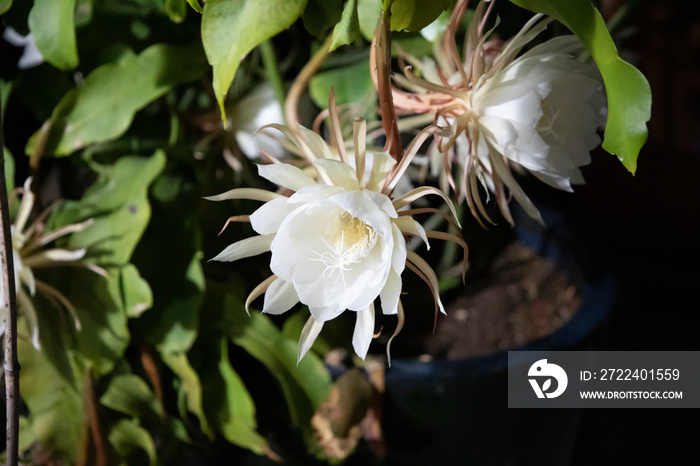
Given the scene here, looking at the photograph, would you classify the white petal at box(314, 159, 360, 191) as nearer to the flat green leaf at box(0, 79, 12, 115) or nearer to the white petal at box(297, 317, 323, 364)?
the white petal at box(297, 317, 323, 364)

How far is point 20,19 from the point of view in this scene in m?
0.54

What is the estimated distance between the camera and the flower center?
0.37 meters

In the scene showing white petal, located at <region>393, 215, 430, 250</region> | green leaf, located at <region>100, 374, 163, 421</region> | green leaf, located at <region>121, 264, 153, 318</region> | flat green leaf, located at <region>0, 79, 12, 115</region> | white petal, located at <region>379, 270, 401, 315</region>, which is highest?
white petal, located at <region>393, 215, 430, 250</region>

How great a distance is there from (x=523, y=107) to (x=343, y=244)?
154mm

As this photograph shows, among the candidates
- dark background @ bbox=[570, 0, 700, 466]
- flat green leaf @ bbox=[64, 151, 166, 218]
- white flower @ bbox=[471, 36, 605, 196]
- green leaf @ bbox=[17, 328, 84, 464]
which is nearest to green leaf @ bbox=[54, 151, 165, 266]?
flat green leaf @ bbox=[64, 151, 166, 218]

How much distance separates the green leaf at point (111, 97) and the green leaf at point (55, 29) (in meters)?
0.09

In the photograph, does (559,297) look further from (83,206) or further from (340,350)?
(83,206)

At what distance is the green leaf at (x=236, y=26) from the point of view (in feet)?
0.99

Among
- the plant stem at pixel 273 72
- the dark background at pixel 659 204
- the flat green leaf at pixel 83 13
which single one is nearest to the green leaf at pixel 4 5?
the flat green leaf at pixel 83 13

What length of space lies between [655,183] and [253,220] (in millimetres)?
1022

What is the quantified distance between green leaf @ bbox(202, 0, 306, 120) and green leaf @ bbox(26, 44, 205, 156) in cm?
26

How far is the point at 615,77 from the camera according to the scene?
29 centimetres

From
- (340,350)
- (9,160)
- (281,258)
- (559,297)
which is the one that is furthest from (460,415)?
(9,160)

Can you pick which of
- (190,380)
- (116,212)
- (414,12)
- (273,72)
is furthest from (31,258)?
(414,12)
